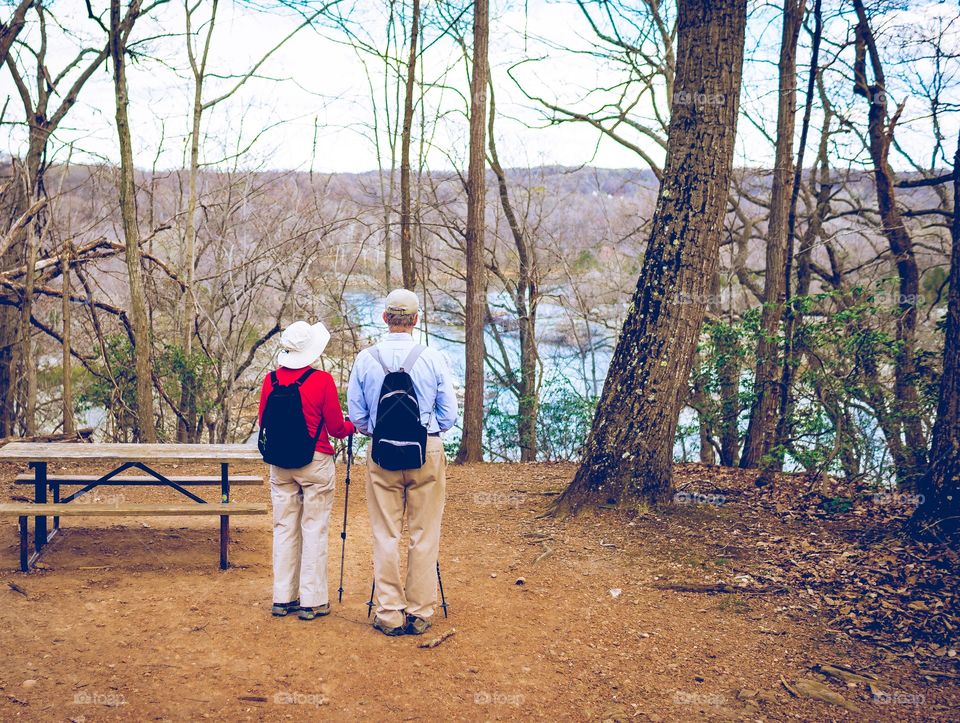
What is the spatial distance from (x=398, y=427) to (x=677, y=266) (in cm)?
330

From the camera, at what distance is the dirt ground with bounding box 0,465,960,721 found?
3.89 metres

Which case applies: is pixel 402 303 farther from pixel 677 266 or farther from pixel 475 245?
pixel 475 245

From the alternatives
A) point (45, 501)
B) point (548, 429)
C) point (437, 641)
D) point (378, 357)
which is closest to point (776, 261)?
point (548, 429)

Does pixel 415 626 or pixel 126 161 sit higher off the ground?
pixel 126 161

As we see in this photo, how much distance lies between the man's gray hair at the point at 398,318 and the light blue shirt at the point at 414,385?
0.06 m

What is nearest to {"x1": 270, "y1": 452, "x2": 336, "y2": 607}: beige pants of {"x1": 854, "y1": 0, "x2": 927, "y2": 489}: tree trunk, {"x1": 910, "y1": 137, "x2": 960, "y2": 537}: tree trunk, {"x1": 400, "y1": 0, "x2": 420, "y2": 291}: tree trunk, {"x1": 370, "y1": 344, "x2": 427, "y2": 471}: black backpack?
{"x1": 370, "y1": 344, "x2": 427, "y2": 471}: black backpack

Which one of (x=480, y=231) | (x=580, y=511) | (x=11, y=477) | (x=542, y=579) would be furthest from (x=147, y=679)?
(x=480, y=231)

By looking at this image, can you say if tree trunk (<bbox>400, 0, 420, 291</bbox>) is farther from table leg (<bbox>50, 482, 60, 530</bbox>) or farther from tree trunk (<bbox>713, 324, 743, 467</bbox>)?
table leg (<bbox>50, 482, 60, 530</bbox>)

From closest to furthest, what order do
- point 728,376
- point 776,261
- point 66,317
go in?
point 66,317 < point 728,376 < point 776,261

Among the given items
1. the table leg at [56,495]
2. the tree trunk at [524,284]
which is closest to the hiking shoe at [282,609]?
the table leg at [56,495]

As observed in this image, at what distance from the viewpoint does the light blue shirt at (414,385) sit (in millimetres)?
4535

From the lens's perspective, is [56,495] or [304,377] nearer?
[304,377]

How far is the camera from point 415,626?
183 inches

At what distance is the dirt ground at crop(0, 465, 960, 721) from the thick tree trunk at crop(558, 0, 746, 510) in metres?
0.64
